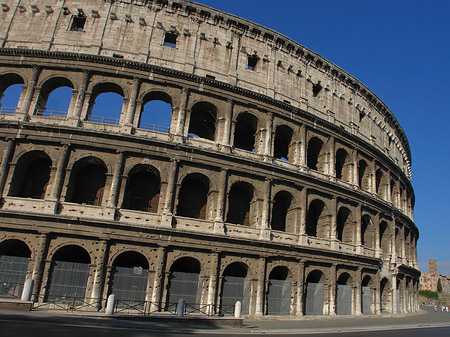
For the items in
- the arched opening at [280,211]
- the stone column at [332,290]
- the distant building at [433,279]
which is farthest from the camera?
the distant building at [433,279]

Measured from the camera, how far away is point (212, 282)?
16.9 meters

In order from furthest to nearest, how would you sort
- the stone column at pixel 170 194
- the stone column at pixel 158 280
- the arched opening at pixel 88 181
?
1. the arched opening at pixel 88 181
2. the stone column at pixel 170 194
3. the stone column at pixel 158 280

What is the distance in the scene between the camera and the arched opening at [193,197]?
18.7 m

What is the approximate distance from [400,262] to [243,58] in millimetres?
19947

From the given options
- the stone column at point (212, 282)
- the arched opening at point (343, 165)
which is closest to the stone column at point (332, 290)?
the arched opening at point (343, 165)

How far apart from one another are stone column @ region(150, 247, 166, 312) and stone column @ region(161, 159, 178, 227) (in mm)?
1351

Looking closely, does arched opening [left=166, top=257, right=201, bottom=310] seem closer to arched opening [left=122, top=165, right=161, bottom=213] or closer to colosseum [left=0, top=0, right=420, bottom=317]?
colosseum [left=0, top=0, right=420, bottom=317]

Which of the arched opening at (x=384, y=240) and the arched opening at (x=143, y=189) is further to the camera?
the arched opening at (x=384, y=240)

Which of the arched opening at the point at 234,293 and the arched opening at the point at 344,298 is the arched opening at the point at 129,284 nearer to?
the arched opening at the point at 234,293

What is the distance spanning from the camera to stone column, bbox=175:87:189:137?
18.6 m

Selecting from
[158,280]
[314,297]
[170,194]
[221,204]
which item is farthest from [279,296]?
[170,194]

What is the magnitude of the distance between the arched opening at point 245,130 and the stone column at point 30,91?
1148 centimetres

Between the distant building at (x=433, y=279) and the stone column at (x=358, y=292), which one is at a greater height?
the distant building at (x=433, y=279)

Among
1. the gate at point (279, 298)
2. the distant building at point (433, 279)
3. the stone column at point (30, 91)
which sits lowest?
the gate at point (279, 298)
